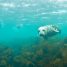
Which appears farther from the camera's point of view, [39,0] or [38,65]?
[39,0]

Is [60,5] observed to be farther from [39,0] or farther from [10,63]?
[10,63]

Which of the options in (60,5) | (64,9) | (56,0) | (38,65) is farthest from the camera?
(64,9)

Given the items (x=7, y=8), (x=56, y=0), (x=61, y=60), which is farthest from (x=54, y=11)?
(x=61, y=60)

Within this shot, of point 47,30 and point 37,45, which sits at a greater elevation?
point 47,30

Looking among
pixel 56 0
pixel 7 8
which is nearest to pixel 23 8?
pixel 7 8

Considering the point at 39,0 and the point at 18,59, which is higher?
the point at 39,0

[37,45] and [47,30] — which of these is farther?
[37,45]

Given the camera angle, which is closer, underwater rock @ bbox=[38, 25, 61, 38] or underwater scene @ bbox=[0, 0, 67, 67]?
underwater rock @ bbox=[38, 25, 61, 38]

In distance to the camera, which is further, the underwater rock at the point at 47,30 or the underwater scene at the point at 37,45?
the underwater scene at the point at 37,45

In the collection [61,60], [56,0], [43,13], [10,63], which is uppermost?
[56,0]

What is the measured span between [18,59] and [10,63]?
2.64 ft

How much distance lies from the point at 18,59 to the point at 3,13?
13921 millimetres

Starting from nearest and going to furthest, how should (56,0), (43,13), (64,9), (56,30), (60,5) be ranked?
(56,30) < (56,0) < (60,5) < (64,9) < (43,13)

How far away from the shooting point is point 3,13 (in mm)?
26125
